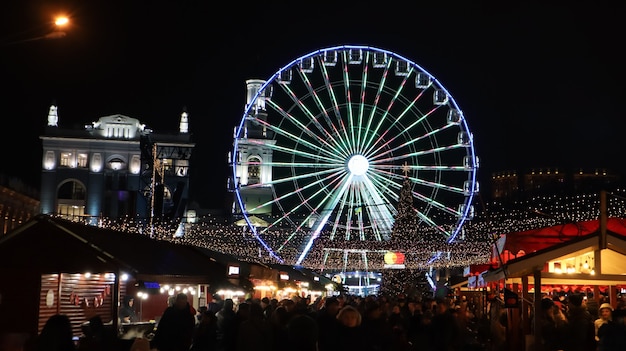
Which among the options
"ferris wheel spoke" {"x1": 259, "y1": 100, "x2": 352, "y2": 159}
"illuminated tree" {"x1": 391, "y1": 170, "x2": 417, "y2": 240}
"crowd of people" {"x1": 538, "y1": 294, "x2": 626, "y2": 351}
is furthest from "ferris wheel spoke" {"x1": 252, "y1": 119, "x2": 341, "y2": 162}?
"crowd of people" {"x1": 538, "y1": 294, "x2": 626, "y2": 351}

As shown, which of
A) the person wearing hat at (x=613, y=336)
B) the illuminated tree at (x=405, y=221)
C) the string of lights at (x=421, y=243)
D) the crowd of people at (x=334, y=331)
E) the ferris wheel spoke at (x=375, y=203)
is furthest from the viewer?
the illuminated tree at (x=405, y=221)

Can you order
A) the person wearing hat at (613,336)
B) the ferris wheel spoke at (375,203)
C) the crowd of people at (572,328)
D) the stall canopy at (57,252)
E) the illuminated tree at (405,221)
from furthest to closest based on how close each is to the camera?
the illuminated tree at (405,221) → the ferris wheel spoke at (375,203) → the stall canopy at (57,252) → the crowd of people at (572,328) → the person wearing hat at (613,336)

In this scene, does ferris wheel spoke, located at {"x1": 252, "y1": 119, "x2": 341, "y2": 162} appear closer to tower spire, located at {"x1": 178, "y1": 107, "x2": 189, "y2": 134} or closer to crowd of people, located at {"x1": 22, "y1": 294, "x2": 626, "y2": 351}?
crowd of people, located at {"x1": 22, "y1": 294, "x2": 626, "y2": 351}

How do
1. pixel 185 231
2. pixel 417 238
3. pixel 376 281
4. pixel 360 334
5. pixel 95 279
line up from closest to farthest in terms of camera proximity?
pixel 360 334 → pixel 95 279 → pixel 417 238 → pixel 185 231 → pixel 376 281

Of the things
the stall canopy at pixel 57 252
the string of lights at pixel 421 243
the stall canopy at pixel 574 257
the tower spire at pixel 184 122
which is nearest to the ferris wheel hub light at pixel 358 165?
the string of lights at pixel 421 243

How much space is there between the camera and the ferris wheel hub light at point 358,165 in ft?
135

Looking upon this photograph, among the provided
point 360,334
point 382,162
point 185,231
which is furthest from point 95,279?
point 185,231

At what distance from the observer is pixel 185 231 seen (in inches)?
2510

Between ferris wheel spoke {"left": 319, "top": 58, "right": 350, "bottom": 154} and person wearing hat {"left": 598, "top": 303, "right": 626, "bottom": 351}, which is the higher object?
ferris wheel spoke {"left": 319, "top": 58, "right": 350, "bottom": 154}

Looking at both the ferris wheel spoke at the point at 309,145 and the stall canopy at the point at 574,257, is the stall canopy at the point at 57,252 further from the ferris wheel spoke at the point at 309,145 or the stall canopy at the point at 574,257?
the ferris wheel spoke at the point at 309,145

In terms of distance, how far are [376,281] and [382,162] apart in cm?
5583

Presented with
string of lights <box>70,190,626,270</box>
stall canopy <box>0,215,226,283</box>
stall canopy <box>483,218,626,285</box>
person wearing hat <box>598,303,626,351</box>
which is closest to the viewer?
person wearing hat <box>598,303,626,351</box>

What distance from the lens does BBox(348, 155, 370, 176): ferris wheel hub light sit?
4128 centimetres

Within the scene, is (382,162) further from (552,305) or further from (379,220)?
(552,305)
